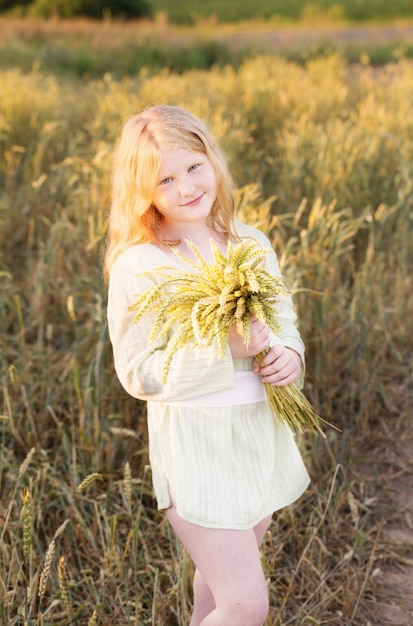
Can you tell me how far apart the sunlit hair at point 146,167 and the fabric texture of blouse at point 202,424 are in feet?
0.22

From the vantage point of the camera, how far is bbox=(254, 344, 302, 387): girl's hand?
1334 mm

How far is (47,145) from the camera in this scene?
431 cm

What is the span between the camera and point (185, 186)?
1396mm

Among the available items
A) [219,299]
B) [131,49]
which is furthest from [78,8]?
[219,299]

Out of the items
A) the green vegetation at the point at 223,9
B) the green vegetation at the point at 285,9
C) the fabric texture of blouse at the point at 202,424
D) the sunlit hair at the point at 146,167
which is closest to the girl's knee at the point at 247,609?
the fabric texture of blouse at the point at 202,424

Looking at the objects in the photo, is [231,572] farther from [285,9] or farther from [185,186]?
[285,9]

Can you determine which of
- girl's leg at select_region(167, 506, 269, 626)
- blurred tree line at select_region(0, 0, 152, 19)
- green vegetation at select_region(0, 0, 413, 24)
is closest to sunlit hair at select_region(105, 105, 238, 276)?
girl's leg at select_region(167, 506, 269, 626)

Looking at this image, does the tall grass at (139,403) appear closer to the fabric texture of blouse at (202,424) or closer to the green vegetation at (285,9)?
the fabric texture of blouse at (202,424)

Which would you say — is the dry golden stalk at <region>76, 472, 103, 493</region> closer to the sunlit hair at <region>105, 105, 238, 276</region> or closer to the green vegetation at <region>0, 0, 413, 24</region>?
the sunlit hair at <region>105, 105, 238, 276</region>

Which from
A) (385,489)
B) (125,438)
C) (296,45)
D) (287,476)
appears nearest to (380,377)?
(385,489)

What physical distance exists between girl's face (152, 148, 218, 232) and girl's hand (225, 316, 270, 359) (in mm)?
284

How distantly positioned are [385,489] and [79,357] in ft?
3.52

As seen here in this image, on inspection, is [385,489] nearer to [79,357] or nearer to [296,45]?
[79,357]

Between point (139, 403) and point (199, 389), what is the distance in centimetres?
112
